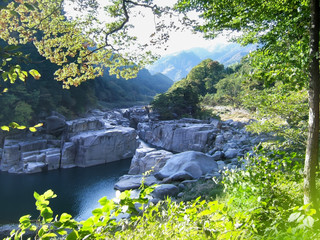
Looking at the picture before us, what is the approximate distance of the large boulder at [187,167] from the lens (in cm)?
1307

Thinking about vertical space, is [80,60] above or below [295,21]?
below

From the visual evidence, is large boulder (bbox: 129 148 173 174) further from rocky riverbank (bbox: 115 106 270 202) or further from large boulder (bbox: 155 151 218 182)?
large boulder (bbox: 155 151 218 182)

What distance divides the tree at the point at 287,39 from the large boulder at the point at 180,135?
746 inches

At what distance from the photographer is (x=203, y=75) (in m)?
53.8

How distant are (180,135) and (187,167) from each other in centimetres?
1280

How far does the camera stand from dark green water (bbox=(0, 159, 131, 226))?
14298 mm

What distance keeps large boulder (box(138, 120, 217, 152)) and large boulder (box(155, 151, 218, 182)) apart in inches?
357

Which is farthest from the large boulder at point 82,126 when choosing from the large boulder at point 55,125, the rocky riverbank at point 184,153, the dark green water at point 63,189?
the rocky riverbank at point 184,153

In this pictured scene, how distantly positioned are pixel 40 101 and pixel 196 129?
19416 millimetres

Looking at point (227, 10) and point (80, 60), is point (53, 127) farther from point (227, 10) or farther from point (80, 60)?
point (227, 10)

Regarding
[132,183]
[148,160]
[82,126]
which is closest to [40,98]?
A: [82,126]

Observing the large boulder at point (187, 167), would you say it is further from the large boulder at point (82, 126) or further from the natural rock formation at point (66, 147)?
the large boulder at point (82, 126)

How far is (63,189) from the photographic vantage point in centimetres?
1775

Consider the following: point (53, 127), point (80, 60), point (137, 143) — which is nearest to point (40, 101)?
point (53, 127)
